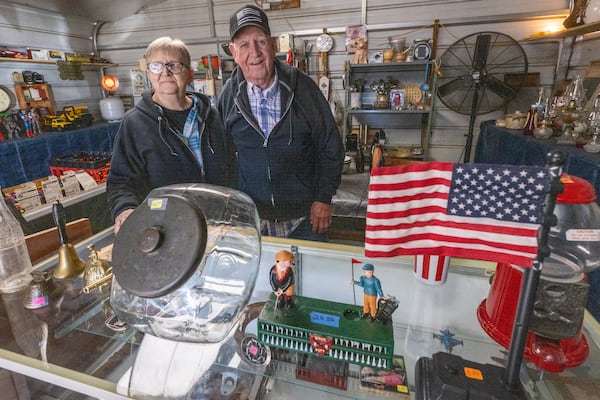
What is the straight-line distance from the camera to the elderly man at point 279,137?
1343 mm

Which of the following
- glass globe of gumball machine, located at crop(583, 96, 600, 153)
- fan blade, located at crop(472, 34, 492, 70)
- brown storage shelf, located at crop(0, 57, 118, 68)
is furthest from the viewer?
brown storage shelf, located at crop(0, 57, 118, 68)

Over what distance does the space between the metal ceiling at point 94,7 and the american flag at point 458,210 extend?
481cm

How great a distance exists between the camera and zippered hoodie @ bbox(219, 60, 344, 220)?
1.39 meters

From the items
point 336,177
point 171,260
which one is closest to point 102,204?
point 336,177

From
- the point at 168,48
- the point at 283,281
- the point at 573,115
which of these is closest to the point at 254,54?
the point at 168,48

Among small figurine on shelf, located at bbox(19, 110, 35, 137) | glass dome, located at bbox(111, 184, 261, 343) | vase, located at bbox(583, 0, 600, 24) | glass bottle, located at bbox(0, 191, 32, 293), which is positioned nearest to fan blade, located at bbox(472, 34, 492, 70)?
vase, located at bbox(583, 0, 600, 24)

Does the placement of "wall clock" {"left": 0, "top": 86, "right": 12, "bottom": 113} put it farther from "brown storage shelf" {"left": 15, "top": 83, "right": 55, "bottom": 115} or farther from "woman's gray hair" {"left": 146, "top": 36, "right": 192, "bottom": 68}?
"woman's gray hair" {"left": 146, "top": 36, "right": 192, "bottom": 68}

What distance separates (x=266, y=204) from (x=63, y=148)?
3.32 m

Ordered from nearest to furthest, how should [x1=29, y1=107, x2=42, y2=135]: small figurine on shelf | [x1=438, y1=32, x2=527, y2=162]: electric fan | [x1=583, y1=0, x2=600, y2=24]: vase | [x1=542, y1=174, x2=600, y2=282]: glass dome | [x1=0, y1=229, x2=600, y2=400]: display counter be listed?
→ [x1=542, y1=174, x2=600, y2=282]: glass dome < [x1=0, y1=229, x2=600, y2=400]: display counter < [x1=583, y1=0, x2=600, y2=24]: vase < [x1=438, y1=32, x2=527, y2=162]: electric fan < [x1=29, y1=107, x2=42, y2=135]: small figurine on shelf

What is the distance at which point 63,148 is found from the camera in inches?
144

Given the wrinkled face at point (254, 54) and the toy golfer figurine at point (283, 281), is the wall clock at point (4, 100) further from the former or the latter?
the toy golfer figurine at point (283, 281)

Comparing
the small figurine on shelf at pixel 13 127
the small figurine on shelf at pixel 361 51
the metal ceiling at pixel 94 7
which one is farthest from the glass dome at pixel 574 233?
the metal ceiling at pixel 94 7

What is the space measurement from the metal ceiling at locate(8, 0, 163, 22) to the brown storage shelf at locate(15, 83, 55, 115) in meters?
0.90

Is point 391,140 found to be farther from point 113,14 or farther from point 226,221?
point 113,14
